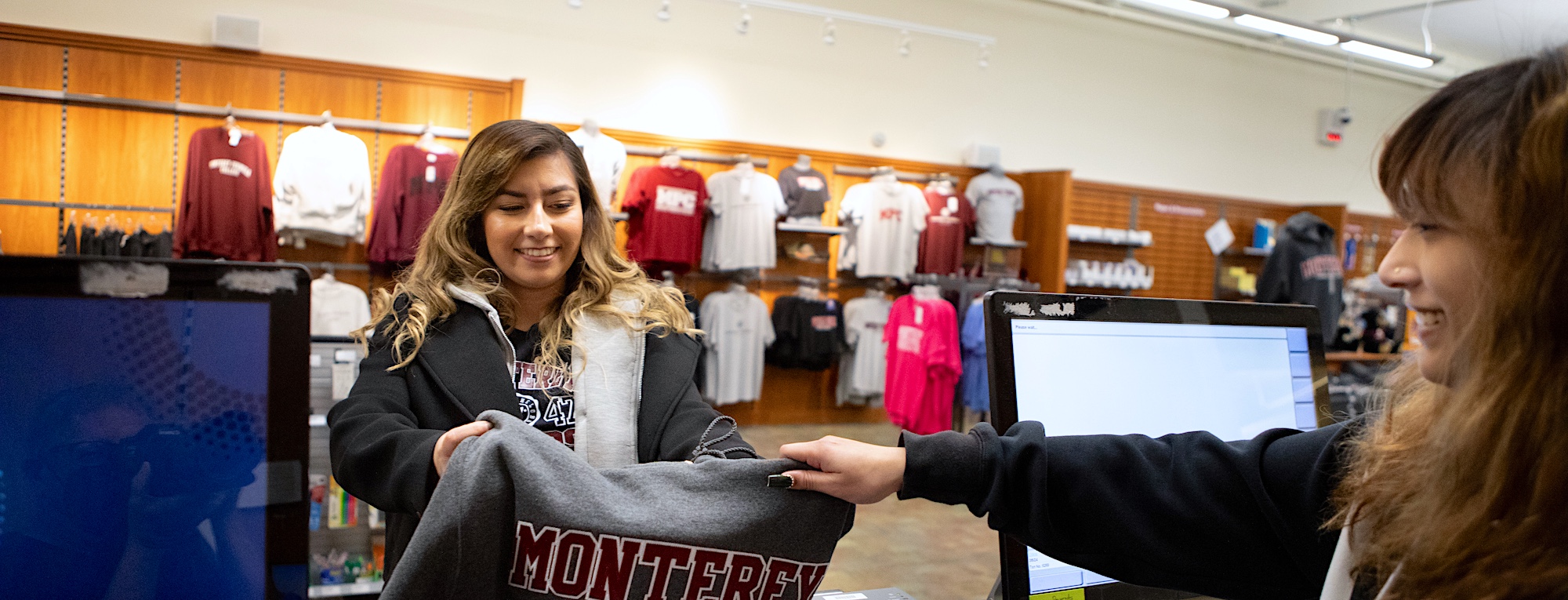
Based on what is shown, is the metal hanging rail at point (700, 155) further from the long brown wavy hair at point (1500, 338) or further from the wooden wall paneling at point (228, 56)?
the long brown wavy hair at point (1500, 338)

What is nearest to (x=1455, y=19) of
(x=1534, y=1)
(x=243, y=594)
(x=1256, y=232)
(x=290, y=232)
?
(x=1534, y=1)

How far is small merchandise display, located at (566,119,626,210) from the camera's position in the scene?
6156 mm

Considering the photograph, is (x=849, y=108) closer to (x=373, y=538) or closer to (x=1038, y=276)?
(x=1038, y=276)

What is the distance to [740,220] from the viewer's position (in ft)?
21.9

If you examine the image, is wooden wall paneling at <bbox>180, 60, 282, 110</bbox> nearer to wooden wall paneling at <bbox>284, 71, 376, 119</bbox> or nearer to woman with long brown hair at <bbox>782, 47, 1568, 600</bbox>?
wooden wall paneling at <bbox>284, 71, 376, 119</bbox>

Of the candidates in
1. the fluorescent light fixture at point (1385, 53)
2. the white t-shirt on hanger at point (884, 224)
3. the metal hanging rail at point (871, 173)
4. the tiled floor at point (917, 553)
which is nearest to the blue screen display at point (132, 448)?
the tiled floor at point (917, 553)

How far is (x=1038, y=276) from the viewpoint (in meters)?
8.21

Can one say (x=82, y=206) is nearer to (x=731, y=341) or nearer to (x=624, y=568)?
(x=731, y=341)

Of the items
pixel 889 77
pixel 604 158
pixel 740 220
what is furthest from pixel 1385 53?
pixel 604 158

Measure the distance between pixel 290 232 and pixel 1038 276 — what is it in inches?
234

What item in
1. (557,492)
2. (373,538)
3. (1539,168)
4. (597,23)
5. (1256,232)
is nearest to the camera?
(1539,168)

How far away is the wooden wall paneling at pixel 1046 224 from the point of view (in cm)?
791

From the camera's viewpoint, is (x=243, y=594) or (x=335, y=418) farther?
(x=335, y=418)

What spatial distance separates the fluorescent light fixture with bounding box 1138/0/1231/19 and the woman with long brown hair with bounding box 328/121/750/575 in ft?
21.1
